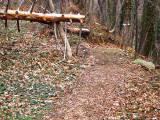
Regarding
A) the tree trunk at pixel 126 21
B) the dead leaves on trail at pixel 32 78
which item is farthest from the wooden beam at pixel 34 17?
the tree trunk at pixel 126 21

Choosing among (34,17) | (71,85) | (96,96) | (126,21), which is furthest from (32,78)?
(126,21)

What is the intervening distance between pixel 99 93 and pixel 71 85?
1.25 meters

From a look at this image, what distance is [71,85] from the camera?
7.62 metres

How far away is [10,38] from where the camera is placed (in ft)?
39.2

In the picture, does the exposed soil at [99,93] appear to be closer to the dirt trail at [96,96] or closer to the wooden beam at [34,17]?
the dirt trail at [96,96]

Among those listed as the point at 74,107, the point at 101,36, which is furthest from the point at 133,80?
the point at 101,36

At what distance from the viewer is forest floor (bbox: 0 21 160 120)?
5805 mm

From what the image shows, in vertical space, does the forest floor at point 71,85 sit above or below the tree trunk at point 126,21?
below

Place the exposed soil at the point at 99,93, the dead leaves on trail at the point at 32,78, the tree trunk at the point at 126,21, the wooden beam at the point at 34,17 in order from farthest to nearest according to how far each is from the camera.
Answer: the tree trunk at the point at 126,21 < the wooden beam at the point at 34,17 < the dead leaves on trail at the point at 32,78 < the exposed soil at the point at 99,93

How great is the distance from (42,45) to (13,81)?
4.59 m

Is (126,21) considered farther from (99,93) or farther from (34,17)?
(99,93)

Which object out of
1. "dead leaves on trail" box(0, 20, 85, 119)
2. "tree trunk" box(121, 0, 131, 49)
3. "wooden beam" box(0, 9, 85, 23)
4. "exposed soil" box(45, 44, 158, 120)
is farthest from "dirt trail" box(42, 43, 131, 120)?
"tree trunk" box(121, 0, 131, 49)

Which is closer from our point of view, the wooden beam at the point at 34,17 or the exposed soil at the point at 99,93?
the exposed soil at the point at 99,93

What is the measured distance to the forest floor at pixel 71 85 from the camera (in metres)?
5.80
